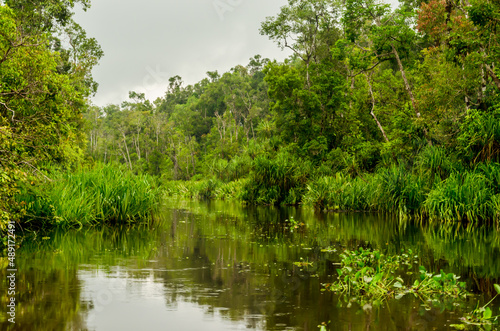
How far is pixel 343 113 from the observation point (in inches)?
1156

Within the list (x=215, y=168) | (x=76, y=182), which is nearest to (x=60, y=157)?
(x=76, y=182)

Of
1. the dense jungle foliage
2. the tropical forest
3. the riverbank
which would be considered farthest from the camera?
the riverbank

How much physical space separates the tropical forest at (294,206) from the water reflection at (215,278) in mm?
35

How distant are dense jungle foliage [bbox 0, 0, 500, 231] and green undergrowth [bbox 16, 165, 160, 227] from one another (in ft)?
0.71

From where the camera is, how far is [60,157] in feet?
37.8

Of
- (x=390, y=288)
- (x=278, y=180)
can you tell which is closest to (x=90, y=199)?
(x=390, y=288)

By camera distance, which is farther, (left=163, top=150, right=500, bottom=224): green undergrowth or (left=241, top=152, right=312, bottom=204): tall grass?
(left=241, top=152, right=312, bottom=204): tall grass

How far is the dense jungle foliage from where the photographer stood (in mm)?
10641

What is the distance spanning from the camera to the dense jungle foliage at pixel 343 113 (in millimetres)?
10641

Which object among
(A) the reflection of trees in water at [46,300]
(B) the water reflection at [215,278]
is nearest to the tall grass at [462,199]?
(B) the water reflection at [215,278]

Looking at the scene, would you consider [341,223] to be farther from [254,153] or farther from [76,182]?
[254,153]

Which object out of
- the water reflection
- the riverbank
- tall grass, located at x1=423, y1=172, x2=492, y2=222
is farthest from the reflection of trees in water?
the riverbank

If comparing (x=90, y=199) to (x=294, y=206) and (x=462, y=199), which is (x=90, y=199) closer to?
(x=462, y=199)

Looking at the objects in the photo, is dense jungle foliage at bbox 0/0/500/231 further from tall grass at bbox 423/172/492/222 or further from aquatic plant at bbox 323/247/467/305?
aquatic plant at bbox 323/247/467/305
